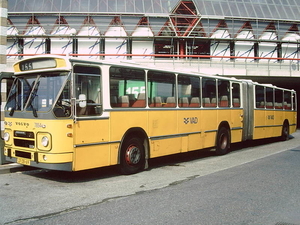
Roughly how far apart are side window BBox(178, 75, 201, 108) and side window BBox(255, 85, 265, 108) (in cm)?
465

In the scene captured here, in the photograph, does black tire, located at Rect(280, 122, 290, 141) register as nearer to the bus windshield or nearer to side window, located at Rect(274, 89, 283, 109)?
side window, located at Rect(274, 89, 283, 109)

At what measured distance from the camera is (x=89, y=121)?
22.5ft

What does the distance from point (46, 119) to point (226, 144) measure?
24.0 ft

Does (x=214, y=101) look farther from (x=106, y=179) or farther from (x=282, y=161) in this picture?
(x=106, y=179)

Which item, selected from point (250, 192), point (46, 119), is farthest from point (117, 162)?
point (250, 192)

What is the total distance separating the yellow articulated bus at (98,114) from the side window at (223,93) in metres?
1.06

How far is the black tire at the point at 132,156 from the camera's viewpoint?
7.75 m

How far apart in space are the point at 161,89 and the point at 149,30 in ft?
82.5

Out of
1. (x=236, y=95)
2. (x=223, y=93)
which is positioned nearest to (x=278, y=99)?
(x=236, y=95)

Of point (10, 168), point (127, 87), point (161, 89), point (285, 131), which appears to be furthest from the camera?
point (285, 131)

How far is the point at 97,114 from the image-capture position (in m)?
7.05

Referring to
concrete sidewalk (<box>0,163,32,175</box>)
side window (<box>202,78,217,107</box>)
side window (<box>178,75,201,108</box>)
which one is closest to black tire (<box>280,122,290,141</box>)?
side window (<box>202,78,217,107</box>)

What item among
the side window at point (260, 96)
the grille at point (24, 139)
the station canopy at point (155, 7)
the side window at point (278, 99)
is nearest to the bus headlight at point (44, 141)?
the grille at point (24, 139)

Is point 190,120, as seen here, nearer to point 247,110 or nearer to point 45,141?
point 247,110
